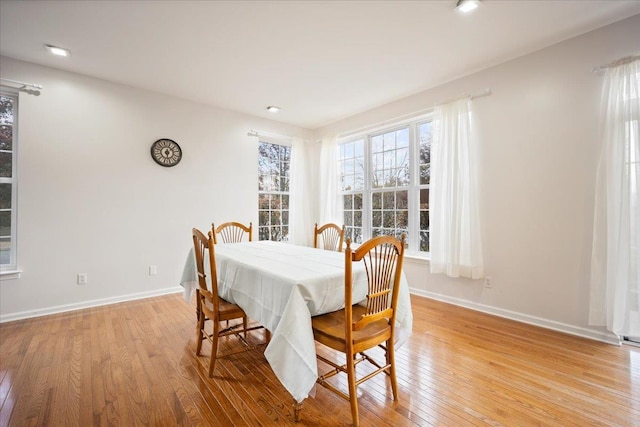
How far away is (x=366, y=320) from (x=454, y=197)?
2.36 meters

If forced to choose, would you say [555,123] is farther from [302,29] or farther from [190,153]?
[190,153]

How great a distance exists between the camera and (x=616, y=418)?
62.9 inches

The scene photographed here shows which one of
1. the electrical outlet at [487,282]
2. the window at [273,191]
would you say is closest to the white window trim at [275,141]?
the window at [273,191]

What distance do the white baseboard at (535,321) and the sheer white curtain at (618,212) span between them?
0.38 feet

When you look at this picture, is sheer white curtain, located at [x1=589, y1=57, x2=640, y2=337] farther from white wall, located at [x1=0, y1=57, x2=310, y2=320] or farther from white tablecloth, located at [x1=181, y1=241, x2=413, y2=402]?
white wall, located at [x1=0, y1=57, x2=310, y2=320]

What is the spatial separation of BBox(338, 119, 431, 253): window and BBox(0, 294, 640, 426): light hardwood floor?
5.45 feet

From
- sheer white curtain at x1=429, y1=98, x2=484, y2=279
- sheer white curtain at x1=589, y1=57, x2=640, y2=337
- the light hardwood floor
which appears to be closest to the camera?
the light hardwood floor

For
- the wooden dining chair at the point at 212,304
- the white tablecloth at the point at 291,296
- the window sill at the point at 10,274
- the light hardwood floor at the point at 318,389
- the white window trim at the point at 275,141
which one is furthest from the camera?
the white window trim at the point at 275,141

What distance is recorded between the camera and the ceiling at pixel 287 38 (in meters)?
2.27

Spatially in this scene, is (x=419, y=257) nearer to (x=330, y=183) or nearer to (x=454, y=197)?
(x=454, y=197)

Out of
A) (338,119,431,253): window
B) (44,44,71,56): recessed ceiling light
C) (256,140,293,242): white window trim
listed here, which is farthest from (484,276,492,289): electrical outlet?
(44,44,71,56): recessed ceiling light

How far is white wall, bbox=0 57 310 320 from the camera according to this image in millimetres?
3109

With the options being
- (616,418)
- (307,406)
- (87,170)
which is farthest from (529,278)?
(87,170)

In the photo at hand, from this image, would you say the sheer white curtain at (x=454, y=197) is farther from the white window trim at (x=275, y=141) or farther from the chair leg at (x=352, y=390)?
the white window trim at (x=275, y=141)
